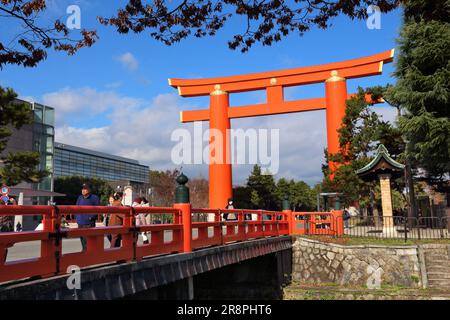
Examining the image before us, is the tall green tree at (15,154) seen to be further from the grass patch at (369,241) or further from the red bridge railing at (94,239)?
the grass patch at (369,241)

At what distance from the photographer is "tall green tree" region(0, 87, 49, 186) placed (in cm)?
1755

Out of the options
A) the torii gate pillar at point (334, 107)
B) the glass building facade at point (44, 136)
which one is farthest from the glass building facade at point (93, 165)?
the torii gate pillar at point (334, 107)

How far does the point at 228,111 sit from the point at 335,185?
8.94m

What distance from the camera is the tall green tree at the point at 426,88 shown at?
53.8 ft

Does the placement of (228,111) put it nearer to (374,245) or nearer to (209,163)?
(209,163)

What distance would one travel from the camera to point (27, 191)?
94.5 ft

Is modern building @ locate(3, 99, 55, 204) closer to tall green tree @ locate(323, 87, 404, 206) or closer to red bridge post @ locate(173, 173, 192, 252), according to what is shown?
tall green tree @ locate(323, 87, 404, 206)

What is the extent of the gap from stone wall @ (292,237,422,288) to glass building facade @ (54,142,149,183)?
5992 cm

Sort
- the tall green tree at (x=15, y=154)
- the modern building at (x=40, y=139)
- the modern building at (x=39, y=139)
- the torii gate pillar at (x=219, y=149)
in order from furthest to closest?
the modern building at (x=40, y=139)
the modern building at (x=39, y=139)
the torii gate pillar at (x=219, y=149)
the tall green tree at (x=15, y=154)

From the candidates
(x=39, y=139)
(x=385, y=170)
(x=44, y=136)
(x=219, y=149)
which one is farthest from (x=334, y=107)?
(x=44, y=136)

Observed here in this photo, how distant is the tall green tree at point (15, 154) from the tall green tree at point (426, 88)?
15349 mm

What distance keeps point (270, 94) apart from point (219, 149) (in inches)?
193

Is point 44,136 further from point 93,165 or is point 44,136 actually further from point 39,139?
point 93,165
